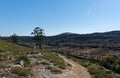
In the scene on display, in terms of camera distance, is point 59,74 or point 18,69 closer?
point 18,69

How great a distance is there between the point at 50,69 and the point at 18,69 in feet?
14.2

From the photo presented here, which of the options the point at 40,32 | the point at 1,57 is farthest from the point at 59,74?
the point at 40,32

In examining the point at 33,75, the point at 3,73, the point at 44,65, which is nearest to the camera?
the point at 3,73

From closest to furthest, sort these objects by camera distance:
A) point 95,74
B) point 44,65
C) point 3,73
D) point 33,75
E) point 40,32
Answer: point 3,73 < point 33,75 < point 44,65 < point 95,74 < point 40,32

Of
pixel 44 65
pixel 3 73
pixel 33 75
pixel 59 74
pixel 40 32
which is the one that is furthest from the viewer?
pixel 40 32

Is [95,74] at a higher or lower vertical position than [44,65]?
lower

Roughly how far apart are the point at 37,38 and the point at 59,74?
95415mm

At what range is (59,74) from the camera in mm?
22688

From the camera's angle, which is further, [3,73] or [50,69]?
[50,69]

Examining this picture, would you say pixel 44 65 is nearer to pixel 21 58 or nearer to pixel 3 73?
pixel 21 58

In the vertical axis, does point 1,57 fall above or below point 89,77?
above

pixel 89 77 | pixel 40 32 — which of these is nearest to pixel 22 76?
pixel 89 77

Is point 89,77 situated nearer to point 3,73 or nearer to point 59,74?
point 59,74

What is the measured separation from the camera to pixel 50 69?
2366 centimetres
